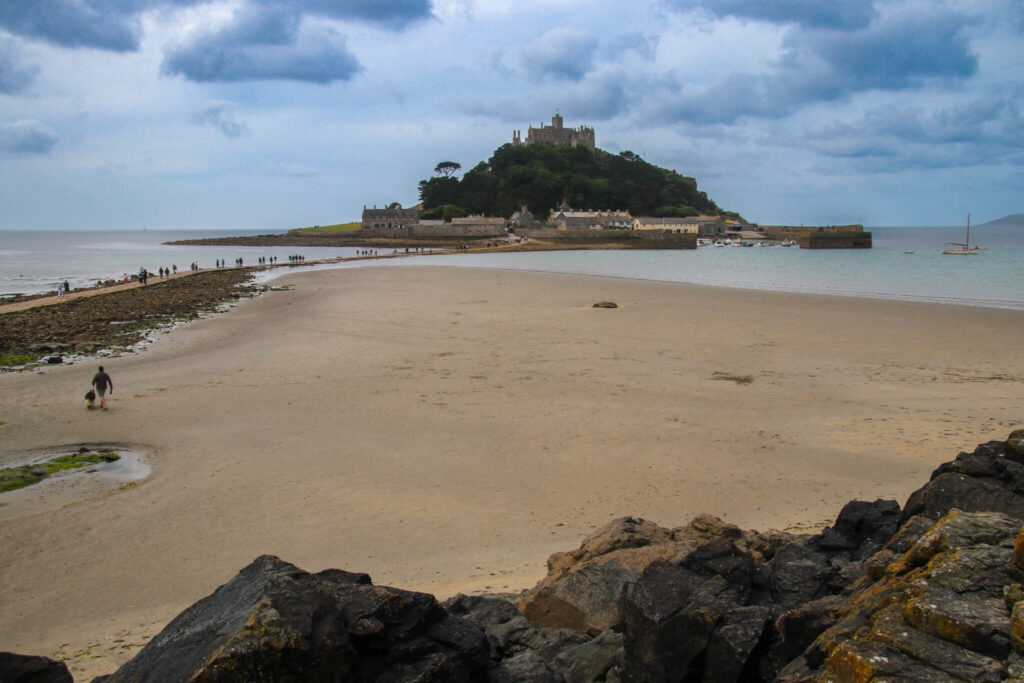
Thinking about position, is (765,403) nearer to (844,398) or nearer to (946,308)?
(844,398)

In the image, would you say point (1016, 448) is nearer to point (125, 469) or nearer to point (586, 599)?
point (586, 599)

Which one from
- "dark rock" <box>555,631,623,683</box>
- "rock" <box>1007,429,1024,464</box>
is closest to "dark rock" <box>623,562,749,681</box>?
"dark rock" <box>555,631,623,683</box>

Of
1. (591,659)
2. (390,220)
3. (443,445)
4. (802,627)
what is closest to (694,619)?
(802,627)

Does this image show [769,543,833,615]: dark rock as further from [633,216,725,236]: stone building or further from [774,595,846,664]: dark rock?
[633,216,725,236]: stone building

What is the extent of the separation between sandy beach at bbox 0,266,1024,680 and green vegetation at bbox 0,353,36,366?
72.5 inches

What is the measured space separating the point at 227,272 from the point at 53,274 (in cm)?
1589

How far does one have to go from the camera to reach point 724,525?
6289 mm

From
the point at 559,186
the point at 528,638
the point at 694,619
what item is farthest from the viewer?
the point at 559,186

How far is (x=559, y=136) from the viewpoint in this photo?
162 m

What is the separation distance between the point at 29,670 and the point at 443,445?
7187 millimetres

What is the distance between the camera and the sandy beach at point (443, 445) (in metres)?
7.02

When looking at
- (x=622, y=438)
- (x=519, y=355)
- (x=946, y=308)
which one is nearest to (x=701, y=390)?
(x=622, y=438)

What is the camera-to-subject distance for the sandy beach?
7020 millimetres

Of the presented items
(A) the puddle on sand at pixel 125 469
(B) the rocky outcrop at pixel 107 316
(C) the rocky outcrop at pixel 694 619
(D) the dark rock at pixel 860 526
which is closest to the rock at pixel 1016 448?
(C) the rocky outcrop at pixel 694 619
